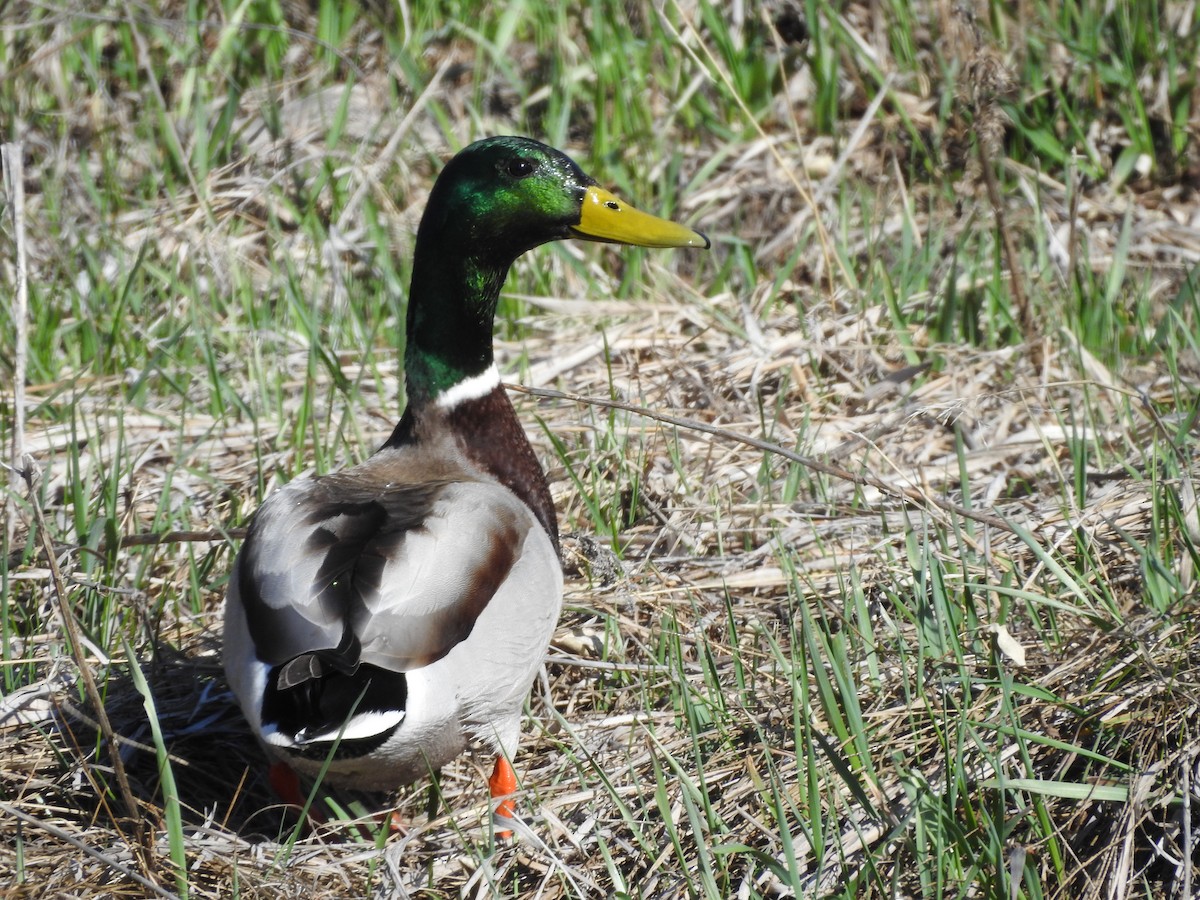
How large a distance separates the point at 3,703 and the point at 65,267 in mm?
2191

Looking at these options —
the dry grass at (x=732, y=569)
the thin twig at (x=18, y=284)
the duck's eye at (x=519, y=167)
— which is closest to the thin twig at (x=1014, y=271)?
the dry grass at (x=732, y=569)

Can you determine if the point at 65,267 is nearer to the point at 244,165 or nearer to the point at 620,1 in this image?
the point at 244,165

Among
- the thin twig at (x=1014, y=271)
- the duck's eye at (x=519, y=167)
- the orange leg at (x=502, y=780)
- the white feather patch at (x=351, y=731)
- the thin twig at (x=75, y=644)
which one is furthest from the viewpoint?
the thin twig at (x=1014, y=271)

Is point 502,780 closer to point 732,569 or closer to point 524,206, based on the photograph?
point 732,569

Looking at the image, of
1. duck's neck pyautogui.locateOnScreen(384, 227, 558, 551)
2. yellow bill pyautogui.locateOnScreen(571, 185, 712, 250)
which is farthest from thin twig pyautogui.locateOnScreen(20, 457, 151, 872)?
yellow bill pyautogui.locateOnScreen(571, 185, 712, 250)

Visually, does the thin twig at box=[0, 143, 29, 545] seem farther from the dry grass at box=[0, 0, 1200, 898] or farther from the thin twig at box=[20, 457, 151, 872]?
the dry grass at box=[0, 0, 1200, 898]

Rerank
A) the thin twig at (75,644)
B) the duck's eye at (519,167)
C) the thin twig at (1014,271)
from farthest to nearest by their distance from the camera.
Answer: the thin twig at (1014,271), the duck's eye at (519,167), the thin twig at (75,644)

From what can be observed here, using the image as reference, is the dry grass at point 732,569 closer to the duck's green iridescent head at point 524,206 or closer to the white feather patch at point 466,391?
the white feather patch at point 466,391

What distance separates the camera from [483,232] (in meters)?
3.48

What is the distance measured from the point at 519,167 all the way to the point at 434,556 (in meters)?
1.07

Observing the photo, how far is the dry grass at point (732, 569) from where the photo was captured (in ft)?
8.66

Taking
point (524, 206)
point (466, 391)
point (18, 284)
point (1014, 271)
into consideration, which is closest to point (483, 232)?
point (524, 206)

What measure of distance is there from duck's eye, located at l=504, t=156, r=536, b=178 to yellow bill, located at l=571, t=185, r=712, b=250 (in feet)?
0.49

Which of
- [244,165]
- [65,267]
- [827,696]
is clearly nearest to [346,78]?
[244,165]
